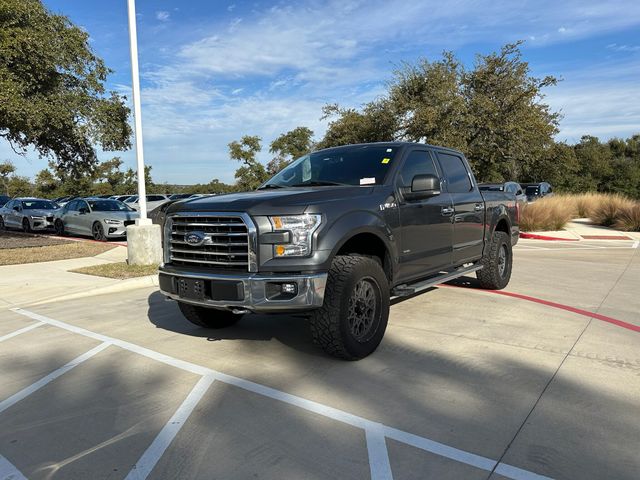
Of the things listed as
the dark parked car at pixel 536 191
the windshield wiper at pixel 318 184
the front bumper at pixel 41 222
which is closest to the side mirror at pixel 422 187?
the windshield wiper at pixel 318 184

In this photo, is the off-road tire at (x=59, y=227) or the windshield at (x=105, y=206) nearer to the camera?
the windshield at (x=105, y=206)

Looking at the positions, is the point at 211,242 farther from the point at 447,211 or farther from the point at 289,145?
the point at 289,145

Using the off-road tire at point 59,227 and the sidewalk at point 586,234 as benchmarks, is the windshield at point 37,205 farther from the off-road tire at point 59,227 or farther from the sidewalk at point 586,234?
the sidewalk at point 586,234

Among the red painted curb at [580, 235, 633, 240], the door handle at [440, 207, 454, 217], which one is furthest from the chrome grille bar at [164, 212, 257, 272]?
the red painted curb at [580, 235, 633, 240]

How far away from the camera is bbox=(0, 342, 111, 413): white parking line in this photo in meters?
3.85

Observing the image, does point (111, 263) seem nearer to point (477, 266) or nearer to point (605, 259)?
point (477, 266)

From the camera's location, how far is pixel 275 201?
4184 millimetres

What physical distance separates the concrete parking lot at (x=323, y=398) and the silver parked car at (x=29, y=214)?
15794 millimetres

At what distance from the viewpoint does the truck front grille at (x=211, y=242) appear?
→ 4.18 meters

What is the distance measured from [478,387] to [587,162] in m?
45.3

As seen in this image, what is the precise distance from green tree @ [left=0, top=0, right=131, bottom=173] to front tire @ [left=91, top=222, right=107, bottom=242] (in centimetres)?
193

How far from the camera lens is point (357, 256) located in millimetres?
4453

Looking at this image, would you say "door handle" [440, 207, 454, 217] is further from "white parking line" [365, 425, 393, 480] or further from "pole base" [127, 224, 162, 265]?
"pole base" [127, 224, 162, 265]

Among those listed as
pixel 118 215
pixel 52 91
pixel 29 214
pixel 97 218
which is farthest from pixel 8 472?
pixel 29 214
